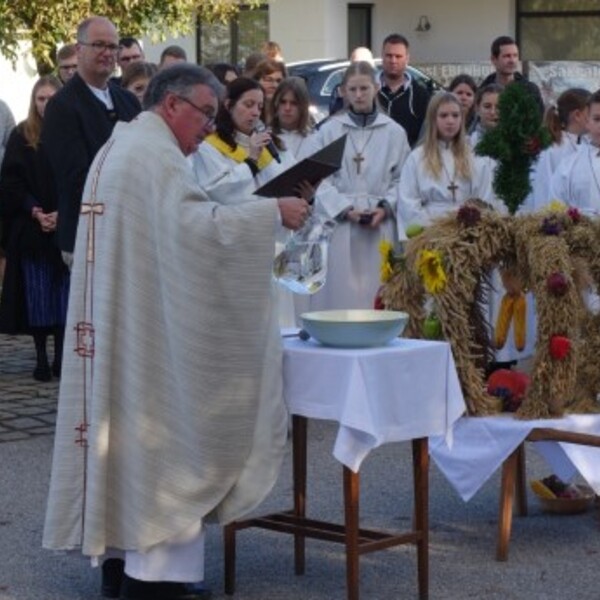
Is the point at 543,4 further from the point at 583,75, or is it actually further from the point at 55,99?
the point at 55,99

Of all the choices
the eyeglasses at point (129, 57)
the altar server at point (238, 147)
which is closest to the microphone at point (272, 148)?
the altar server at point (238, 147)

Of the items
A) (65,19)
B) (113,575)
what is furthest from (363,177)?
(65,19)

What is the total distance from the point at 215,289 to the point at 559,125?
232 inches

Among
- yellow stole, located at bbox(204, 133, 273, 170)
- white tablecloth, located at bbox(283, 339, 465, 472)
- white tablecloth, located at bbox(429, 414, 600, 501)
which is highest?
yellow stole, located at bbox(204, 133, 273, 170)

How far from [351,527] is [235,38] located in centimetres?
2402

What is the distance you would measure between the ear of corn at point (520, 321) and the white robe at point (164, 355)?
1.79 meters

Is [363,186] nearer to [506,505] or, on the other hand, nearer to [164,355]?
[506,505]

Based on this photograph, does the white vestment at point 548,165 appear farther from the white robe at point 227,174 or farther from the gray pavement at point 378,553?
the gray pavement at point 378,553

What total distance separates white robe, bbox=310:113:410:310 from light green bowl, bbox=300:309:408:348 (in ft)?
14.9

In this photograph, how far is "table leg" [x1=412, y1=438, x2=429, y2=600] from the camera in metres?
6.46

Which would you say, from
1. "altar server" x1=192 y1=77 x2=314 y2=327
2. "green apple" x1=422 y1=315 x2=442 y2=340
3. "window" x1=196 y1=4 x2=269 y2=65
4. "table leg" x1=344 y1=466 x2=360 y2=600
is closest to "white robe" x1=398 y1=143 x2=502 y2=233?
"altar server" x1=192 y1=77 x2=314 y2=327

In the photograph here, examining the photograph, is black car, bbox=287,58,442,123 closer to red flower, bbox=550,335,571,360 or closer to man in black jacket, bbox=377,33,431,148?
man in black jacket, bbox=377,33,431,148

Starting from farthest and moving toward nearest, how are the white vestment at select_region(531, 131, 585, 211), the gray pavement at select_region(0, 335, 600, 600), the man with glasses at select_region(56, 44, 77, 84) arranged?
the man with glasses at select_region(56, 44, 77, 84)
the white vestment at select_region(531, 131, 585, 211)
the gray pavement at select_region(0, 335, 600, 600)

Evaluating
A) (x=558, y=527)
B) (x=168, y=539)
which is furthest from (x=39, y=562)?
(x=558, y=527)
